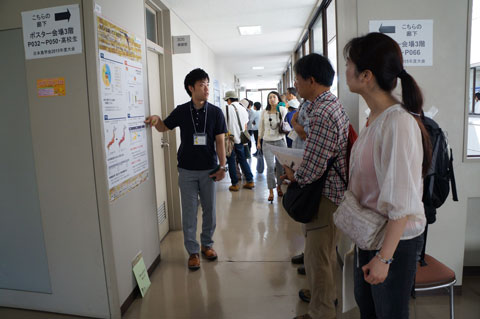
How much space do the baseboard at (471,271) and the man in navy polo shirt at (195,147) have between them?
208cm

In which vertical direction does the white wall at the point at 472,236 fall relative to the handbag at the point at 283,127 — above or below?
below

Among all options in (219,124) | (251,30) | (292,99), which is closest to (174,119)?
(219,124)

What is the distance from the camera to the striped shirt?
5.16 feet

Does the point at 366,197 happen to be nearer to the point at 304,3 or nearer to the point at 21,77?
the point at 21,77

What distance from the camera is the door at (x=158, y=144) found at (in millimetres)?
3361

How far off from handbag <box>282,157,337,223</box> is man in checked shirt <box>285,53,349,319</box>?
3 centimetres

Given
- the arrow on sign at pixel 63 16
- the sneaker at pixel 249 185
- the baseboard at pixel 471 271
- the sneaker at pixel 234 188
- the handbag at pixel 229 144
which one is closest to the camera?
the arrow on sign at pixel 63 16

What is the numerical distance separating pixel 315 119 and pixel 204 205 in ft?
5.10

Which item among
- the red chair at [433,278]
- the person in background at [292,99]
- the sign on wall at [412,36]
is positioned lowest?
the red chair at [433,278]

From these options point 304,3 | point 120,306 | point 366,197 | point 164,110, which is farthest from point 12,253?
point 304,3

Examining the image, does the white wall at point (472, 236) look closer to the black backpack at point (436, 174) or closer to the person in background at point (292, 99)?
the black backpack at point (436, 174)

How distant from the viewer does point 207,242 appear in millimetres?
2996

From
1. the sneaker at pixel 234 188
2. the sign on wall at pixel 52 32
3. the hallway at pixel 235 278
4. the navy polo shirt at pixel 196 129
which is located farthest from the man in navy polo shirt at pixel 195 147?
the sneaker at pixel 234 188

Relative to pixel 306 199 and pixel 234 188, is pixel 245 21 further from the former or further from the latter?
pixel 306 199
